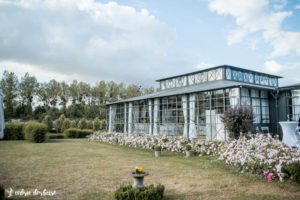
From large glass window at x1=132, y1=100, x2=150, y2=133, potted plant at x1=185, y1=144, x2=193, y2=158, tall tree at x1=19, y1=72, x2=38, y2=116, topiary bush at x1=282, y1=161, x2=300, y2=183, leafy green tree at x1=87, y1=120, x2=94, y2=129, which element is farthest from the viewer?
tall tree at x1=19, y1=72, x2=38, y2=116

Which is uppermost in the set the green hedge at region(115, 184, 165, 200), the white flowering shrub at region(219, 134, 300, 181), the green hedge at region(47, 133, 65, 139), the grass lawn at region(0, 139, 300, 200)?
the white flowering shrub at region(219, 134, 300, 181)

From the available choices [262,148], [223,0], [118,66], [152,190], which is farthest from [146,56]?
[152,190]

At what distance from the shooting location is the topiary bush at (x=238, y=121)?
9414mm

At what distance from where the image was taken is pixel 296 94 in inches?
514

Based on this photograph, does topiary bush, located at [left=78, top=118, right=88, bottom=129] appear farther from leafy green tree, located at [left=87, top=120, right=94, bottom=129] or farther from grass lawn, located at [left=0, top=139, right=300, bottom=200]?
grass lawn, located at [left=0, top=139, right=300, bottom=200]

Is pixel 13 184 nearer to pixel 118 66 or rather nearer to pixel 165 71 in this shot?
pixel 118 66

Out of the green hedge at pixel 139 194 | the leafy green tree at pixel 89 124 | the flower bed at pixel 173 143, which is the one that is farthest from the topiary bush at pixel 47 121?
the green hedge at pixel 139 194

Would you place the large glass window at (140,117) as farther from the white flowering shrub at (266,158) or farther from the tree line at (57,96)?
the tree line at (57,96)

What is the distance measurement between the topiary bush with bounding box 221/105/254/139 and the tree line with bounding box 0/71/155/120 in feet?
104

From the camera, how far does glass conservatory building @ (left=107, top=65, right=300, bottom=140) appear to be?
13384 mm

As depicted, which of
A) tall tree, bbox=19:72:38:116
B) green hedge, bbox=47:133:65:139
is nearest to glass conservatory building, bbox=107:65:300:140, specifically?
green hedge, bbox=47:133:65:139

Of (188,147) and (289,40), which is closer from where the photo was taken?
(188,147)

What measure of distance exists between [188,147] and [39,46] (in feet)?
39.2

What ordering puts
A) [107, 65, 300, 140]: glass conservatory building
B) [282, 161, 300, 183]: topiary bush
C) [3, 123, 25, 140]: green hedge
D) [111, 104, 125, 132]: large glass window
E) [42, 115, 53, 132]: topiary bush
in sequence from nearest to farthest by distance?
1. [282, 161, 300, 183]: topiary bush
2. [107, 65, 300, 140]: glass conservatory building
3. [3, 123, 25, 140]: green hedge
4. [111, 104, 125, 132]: large glass window
5. [42, 115, 53, 132]: topiary bush
